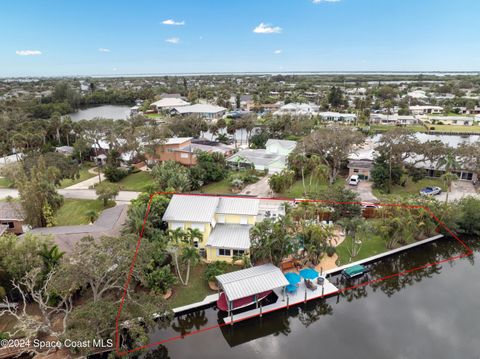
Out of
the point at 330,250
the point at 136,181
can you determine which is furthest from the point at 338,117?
the point at 330,250

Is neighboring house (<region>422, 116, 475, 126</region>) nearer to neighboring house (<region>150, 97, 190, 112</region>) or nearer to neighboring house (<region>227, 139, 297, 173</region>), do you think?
neighboring house (<region>227, 139, 297, 173</region>)

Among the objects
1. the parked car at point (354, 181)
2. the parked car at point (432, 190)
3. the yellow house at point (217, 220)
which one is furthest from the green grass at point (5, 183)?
the parked car at point (432, 190)

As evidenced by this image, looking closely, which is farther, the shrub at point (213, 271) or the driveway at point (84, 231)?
the driveway at point (84, 231)

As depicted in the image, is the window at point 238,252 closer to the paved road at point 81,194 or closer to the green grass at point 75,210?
the green grass at point 75,210

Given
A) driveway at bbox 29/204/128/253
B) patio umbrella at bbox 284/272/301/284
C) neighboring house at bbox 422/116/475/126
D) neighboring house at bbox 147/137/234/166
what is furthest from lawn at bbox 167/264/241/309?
neighboring house at bbox 422/116/475/126

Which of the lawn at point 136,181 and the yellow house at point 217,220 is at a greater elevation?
the yellow house at point 217,220

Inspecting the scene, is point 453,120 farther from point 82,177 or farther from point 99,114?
point 99,114
